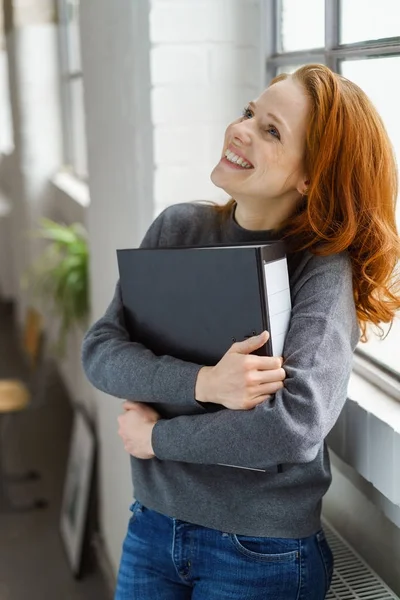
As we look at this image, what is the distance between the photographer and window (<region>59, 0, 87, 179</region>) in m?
4.32

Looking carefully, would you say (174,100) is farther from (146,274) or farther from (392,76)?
(146,274)

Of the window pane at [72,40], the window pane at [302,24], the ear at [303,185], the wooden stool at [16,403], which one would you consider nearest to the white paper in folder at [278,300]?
the ear at [303,185]

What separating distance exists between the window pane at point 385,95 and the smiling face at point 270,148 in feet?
1.18

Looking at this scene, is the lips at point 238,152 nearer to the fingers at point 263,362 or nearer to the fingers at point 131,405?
the fingers at point 263,362

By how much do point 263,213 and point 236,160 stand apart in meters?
0.12

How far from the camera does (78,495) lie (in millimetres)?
3270

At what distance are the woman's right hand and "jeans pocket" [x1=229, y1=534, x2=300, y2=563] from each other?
276 millimetres

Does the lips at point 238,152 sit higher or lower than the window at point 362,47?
lower

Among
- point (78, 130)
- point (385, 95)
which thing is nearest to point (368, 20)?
point (385, 95)

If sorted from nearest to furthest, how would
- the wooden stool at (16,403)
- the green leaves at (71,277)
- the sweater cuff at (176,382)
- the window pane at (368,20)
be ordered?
the sweater cuff at (176,382), the window pane at (368,20), the green leaves at (71,277), the wooden stool at (16,403)

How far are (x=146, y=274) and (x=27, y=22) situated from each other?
3.55m

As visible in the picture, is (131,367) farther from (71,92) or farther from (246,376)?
(71,92)

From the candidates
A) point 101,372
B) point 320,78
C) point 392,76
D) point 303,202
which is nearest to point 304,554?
point 101,372

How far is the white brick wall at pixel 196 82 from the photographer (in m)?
2.06
